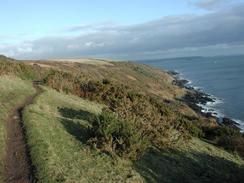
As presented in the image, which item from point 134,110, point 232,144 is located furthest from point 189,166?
point 232,144

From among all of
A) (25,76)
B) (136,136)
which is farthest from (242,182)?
(25,76)

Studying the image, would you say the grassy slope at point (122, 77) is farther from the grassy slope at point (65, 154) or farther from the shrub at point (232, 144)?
the grassy slope at point (65, 154)

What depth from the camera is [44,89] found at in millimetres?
30672

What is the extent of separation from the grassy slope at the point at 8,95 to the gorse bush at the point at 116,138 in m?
4.23

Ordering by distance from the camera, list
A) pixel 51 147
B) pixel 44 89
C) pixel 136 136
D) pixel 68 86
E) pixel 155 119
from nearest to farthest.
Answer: pixel 51 147 → pixel 136 136 → pixel 155 119 → pixel 44 89 → pixel 68 86

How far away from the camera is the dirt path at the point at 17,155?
1396 centimetres

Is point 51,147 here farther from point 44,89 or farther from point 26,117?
point 44,89

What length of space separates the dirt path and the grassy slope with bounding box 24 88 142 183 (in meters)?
0.29

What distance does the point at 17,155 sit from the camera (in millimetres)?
15766

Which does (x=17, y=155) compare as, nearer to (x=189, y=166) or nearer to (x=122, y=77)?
(x=189, y=166)

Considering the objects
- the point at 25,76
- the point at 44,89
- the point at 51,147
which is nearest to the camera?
the point at 51,147

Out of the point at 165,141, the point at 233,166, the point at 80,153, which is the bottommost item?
the point at 233,166

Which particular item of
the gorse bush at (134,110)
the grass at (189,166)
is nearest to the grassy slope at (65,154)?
the grass at (189,166)

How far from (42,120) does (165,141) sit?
7193 mm
